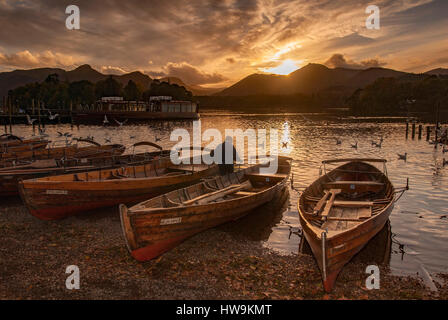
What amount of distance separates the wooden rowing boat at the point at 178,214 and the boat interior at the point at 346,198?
2468 millimetres

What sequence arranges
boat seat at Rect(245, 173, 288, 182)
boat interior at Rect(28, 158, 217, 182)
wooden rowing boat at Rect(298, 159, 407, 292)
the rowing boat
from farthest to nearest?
boat seat at Rect(245, 173, 288, 182) → the rowing boat → boat interior at Rect(28, 158, 217, 182) → wooden rowing boat at Rect(298, 159, 407, 292)

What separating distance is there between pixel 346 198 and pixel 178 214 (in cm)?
859

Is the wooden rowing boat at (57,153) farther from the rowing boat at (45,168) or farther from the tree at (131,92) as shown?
the tree at (131,92)

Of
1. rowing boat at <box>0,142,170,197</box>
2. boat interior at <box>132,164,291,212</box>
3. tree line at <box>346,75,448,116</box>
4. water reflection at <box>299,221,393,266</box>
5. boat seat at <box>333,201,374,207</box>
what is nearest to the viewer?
water reflection at <box>299,221,393,266</box>

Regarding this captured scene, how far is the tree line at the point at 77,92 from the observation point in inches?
5595

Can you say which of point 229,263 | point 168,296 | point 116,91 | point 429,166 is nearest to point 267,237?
point 229,263

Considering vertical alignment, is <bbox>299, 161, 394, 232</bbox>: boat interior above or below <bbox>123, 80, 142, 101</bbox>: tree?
below

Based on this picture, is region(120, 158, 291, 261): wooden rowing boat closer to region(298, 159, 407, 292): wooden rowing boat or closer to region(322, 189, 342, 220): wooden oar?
region(298, 159, 407, 292): wooden rowing boat

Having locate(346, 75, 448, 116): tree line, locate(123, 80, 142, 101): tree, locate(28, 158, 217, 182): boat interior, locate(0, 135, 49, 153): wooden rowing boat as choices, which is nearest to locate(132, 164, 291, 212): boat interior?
locate(28, 158, 217, 182): boat interior

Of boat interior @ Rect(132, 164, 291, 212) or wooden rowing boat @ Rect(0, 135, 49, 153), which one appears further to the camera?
wooden rowing boat @ Rect(0, 135, 49, 153)

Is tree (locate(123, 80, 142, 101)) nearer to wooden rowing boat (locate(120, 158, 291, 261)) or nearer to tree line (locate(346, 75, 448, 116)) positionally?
tree line (locate(346, 75, 448, 116))

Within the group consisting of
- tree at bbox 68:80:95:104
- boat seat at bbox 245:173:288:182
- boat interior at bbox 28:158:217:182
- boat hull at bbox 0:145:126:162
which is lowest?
boat seat at bbox 245:173:288:182

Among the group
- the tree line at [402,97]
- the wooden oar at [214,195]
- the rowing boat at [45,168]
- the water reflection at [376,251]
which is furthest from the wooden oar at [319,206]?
the tree line at [402,97]

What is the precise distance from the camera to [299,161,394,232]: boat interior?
11602mm
